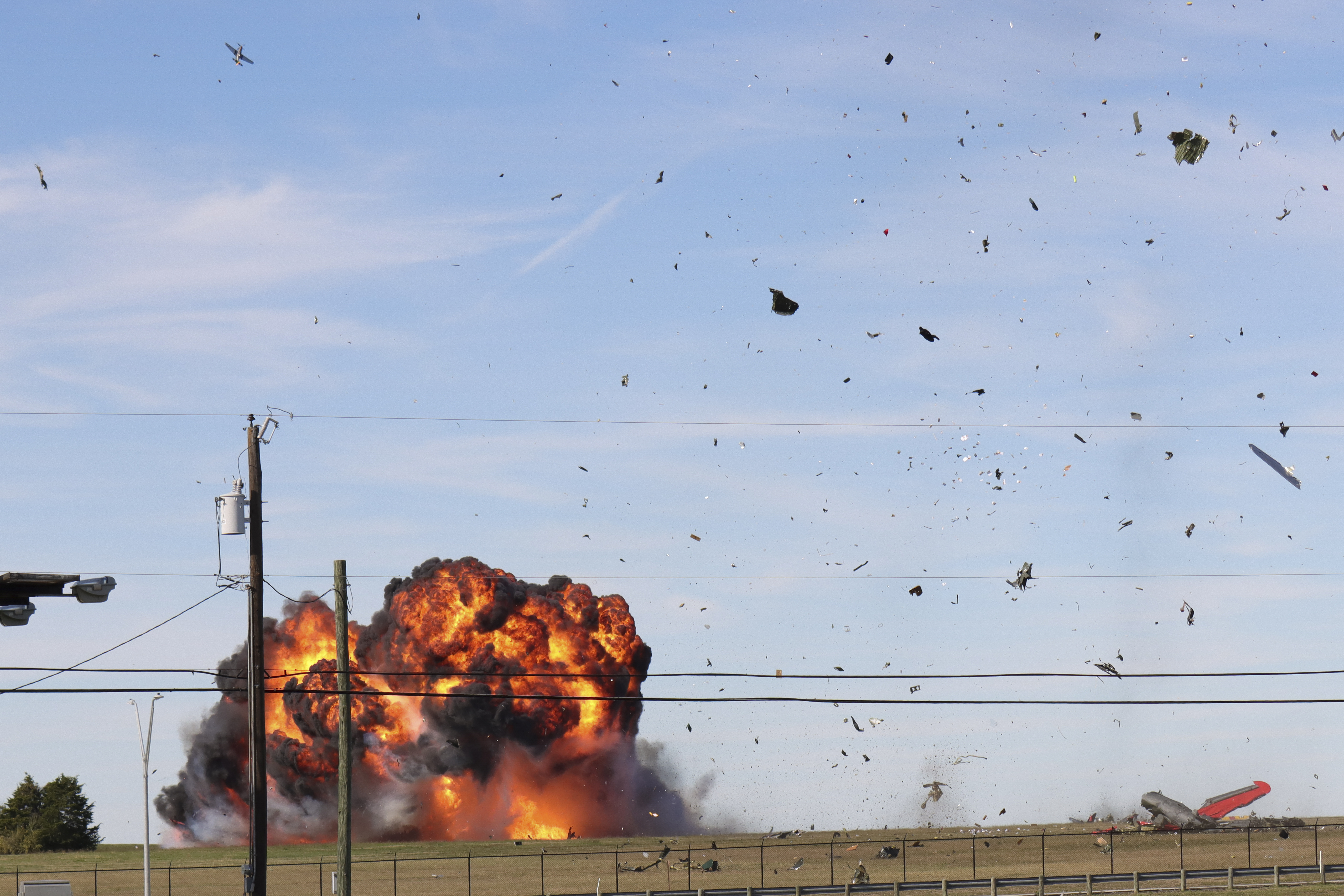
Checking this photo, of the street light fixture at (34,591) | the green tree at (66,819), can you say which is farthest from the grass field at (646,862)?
the street light fixture at (34,591)

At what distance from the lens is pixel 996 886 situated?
47.2 m

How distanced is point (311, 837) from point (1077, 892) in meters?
58.1

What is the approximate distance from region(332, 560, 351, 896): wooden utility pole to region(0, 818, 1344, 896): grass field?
1926cm

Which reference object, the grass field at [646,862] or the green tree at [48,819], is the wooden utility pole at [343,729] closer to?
the grass field at [646,862]

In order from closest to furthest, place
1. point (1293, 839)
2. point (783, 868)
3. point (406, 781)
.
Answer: point (783, 868)
point (1293, 839)
point (406, 781)

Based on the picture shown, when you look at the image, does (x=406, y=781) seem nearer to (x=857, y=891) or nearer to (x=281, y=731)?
(x=281, y=731)

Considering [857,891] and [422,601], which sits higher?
[422,601]

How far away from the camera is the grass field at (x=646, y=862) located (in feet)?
188

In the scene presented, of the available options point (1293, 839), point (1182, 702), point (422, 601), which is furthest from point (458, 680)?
point (1182, 702)

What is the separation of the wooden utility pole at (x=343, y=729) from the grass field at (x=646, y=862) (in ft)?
63.2

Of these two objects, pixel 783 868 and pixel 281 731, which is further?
pixel 281 731

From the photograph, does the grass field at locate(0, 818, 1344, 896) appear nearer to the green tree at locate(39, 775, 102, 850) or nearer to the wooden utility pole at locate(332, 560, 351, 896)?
the green tree at locate(39, 775, 102, 850)

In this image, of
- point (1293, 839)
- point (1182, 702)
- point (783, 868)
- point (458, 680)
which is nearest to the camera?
point (1182, 702)

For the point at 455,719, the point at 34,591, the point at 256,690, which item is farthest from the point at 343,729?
the point at 455,719
